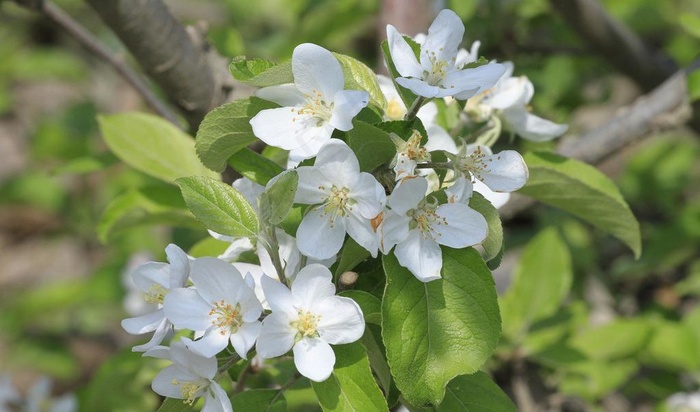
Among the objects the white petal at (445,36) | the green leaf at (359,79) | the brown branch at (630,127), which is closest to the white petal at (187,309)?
the green leaf at (359,79)

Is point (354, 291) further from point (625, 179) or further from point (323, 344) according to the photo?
point (625, 179)

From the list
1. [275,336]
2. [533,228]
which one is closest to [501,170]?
[275,336]

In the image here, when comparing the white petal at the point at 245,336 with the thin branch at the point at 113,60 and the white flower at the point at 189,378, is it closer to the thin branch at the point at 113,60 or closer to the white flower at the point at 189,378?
the white flower at the point at 189,378

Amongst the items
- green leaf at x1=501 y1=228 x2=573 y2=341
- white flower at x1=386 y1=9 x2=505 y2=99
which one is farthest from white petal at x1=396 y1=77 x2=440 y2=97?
green leaf at x1=501 y1=228 x2=573 y2=341

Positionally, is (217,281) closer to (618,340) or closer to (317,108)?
(317,108)

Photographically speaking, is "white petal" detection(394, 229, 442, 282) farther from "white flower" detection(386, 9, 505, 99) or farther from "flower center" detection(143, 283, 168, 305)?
"flower center" detection(143, 283, 168, 305)
